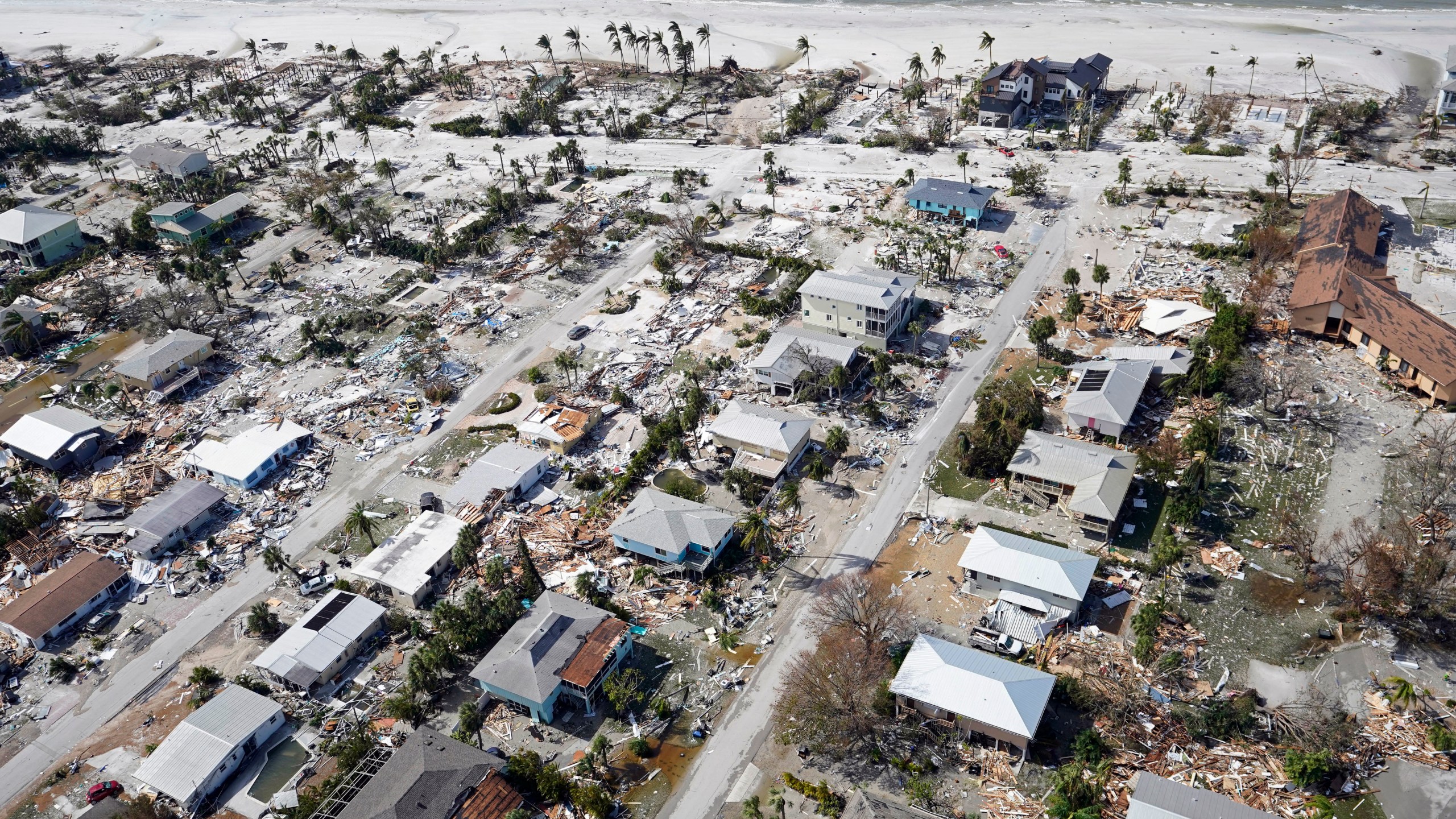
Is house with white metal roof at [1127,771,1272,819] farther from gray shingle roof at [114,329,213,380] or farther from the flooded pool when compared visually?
gray shingle roof at [114,329,213,380]

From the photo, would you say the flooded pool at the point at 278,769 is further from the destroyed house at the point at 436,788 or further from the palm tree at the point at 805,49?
the palm tree at the point at 805,49

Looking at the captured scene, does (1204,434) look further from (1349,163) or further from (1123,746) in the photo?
(1349,163)

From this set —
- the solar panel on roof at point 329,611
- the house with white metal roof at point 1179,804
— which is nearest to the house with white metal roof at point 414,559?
the solar panel on roof at point 329,611

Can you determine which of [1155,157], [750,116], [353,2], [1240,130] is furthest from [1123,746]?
[353,2]

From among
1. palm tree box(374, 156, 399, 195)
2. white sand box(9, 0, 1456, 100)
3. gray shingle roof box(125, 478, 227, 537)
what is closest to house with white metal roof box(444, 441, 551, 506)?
gray shingle roof box(125, 478, 227, 537)

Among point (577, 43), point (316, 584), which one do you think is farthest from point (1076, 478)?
point (577, 43)
